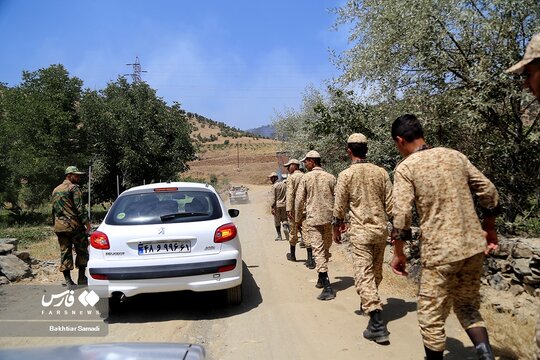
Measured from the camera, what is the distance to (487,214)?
3.42 metres

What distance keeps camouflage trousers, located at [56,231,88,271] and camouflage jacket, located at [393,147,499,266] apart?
5551 millimetres

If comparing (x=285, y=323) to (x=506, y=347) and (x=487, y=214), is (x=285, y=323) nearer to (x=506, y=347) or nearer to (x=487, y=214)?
(x=506, y=347)

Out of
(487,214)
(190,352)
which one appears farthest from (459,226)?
(190,352)

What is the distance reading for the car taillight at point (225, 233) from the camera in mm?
5270

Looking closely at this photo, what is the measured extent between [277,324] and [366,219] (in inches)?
63.7

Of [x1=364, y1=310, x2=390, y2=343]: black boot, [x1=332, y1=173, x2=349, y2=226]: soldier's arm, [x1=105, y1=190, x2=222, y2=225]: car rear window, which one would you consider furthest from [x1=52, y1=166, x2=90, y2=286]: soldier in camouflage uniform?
[x1=364, y1=310, x2=390, y2=343]: black boot

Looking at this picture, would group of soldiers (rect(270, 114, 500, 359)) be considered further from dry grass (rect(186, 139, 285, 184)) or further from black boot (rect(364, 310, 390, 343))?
dry grass (rect(186, 139, 285, 184))

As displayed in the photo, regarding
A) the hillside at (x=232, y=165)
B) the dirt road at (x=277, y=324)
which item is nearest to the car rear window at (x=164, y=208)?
the dirt road at (x=277, y=324)

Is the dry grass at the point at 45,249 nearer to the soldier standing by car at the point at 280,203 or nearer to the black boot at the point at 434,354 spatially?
the soldier standing by car at the point at 280,203

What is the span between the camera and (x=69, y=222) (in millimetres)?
6922

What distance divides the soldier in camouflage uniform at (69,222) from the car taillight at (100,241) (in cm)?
193

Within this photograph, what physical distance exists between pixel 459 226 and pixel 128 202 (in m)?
4.05

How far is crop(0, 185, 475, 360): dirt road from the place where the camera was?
4.23 meters

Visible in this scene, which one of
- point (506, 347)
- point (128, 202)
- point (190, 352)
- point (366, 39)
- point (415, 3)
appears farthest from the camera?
point (366, 39)
